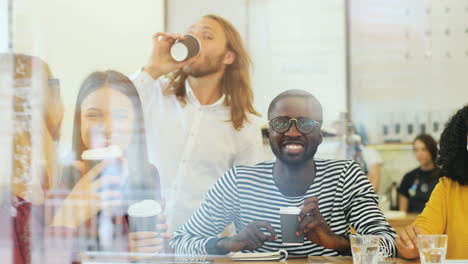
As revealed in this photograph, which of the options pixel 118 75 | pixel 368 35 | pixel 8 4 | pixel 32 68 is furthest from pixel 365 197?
pixel 8 4

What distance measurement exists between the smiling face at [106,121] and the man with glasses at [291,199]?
52cm

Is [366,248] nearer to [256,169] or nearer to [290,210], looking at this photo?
[290,210]

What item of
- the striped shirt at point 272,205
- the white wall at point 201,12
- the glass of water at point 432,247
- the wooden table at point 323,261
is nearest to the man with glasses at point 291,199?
the striped shirt at point 272,205

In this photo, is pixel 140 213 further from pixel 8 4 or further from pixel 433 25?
pixel 433 25

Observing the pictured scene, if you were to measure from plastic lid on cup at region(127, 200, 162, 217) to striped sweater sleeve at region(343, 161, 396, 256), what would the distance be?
897mm

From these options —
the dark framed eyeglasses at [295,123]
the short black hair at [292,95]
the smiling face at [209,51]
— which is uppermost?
the smiling face at [209,51]

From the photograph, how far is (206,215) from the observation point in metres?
3.09

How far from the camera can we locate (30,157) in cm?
345

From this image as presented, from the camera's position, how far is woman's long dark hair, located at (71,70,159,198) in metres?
3.20

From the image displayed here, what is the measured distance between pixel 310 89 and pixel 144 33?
0.84 meters

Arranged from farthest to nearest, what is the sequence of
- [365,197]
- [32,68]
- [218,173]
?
[32,68], [218,173], [365,197]

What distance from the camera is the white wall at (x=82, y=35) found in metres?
3.22

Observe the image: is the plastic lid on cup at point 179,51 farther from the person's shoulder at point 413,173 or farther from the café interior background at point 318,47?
the person's shoulder at point 413,173

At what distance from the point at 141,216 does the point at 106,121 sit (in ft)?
1.69
